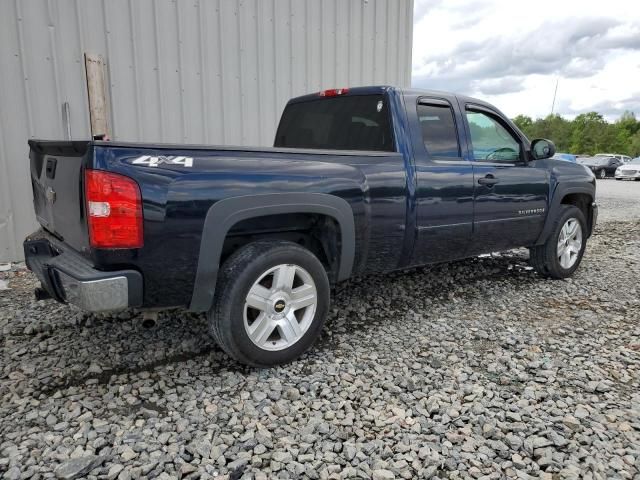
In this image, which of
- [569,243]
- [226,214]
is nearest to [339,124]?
[226,214]

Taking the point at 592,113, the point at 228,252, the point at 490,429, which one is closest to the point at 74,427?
the point at 228,252

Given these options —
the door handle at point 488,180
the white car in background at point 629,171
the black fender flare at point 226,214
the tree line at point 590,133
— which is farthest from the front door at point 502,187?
the tree line at point 590,133

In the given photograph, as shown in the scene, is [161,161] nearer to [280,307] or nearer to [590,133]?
[280,307]

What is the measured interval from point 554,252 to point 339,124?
2.67 metres

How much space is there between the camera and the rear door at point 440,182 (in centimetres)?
374

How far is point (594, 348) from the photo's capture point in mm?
3529

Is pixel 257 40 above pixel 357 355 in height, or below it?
above

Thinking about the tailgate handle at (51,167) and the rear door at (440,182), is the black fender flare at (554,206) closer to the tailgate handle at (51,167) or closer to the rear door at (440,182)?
the rear door at (440,182)

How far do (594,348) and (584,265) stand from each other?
2804 mm

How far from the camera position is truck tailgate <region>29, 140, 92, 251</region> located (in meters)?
2.61

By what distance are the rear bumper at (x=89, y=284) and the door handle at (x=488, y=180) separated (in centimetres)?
285

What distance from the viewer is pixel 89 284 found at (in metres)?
2.43

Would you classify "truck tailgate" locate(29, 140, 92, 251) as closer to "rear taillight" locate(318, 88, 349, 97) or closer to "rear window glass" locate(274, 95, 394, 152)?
"rear window glass" locate(274, 95, 394, 152)

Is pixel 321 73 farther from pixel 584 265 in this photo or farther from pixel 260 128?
pixel 584 265
